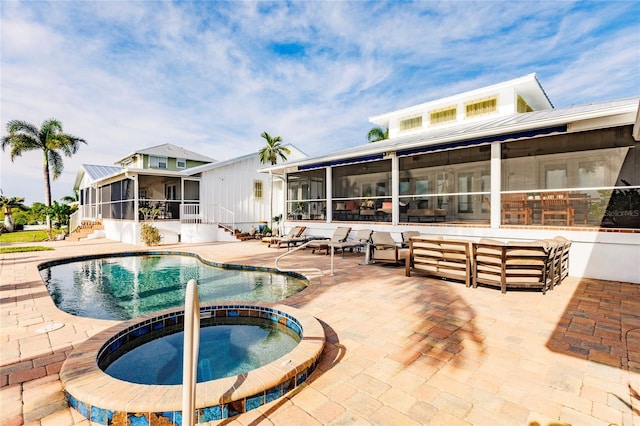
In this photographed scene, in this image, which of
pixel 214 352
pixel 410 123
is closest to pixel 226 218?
pixel 410 123

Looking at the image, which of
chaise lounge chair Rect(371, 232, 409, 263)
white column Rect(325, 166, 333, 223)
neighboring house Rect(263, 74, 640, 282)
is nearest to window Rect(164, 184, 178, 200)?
neighboring house Rect(263, 74, 640, 282)

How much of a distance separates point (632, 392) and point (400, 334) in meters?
2.07

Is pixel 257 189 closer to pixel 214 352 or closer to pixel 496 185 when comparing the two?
pixel 496 185

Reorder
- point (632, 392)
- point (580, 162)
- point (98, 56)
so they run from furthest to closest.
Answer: point (98, 56) < point (580, 162) < point (632, 392)

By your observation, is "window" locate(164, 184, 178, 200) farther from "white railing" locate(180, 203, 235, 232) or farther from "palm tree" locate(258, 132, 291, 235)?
"palm tree" locate(258, 132, 291, 235)

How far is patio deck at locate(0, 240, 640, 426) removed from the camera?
228cm

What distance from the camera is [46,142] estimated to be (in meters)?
26.7

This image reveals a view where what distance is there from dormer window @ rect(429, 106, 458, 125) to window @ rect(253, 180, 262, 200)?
1150 cm

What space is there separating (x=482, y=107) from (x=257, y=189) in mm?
14176

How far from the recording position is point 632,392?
2.53 meters

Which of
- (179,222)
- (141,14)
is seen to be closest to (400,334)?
(141,14)

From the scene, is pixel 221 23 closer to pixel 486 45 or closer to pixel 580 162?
pixel 486 45

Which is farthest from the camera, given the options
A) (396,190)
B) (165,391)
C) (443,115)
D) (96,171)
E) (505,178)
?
(96,171)

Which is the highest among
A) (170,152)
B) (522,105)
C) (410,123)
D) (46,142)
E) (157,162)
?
(46,142)
